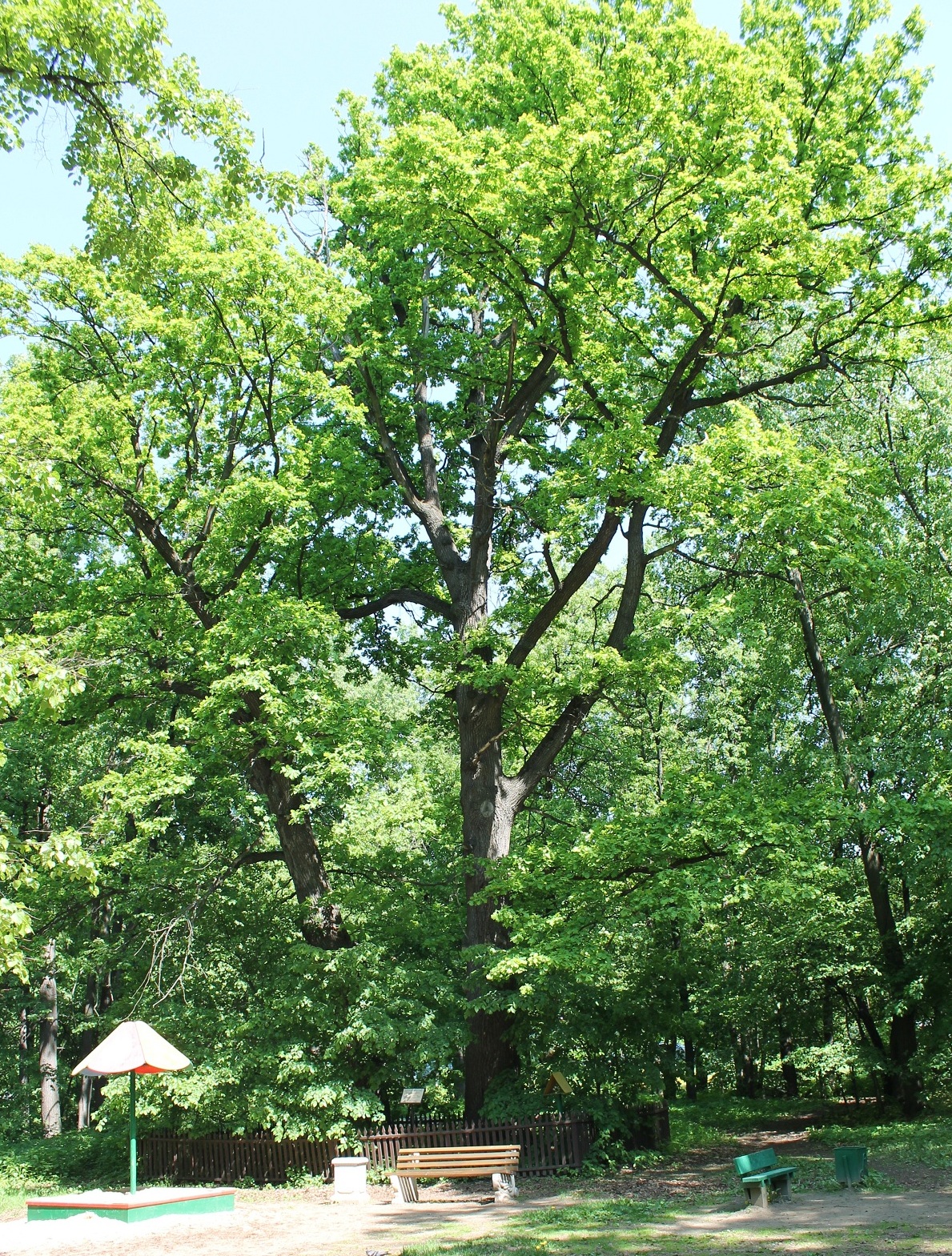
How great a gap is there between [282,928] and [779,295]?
43.3ft

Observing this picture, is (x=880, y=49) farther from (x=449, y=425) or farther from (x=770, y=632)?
(x=770, y=632)

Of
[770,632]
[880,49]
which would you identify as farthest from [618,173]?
[770,632]

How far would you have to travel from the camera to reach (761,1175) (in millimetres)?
10000

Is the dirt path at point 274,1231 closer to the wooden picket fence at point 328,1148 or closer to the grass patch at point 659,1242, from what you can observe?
the grass patch at point 659,1242

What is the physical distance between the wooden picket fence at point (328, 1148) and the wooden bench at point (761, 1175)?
11.5 feet

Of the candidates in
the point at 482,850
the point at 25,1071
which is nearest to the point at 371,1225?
the point at 482,850

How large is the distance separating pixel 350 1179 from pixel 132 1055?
11.4ft

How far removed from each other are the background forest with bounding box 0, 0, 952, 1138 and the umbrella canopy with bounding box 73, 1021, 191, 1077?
1774 mm

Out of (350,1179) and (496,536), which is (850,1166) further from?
(496,536)

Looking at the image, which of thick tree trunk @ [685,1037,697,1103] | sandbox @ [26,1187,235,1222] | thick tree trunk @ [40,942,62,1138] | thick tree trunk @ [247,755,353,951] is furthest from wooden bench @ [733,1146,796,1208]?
thick tree trunk @ [40,942,62,1138]

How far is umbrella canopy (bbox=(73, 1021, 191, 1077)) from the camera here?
11.9 m

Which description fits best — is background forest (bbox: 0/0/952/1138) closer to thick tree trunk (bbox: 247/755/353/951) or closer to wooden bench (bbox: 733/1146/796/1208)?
thick tree trunk (bbox: 247/755/353/951)

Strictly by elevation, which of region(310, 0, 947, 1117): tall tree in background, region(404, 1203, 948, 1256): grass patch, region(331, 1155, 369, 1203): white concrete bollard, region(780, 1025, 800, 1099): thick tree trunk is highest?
region(310, 0, 947, 1117): tall tree in background

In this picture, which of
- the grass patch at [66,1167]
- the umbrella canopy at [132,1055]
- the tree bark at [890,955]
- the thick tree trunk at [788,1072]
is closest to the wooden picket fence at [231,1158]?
the grass patch at [66,1167]
